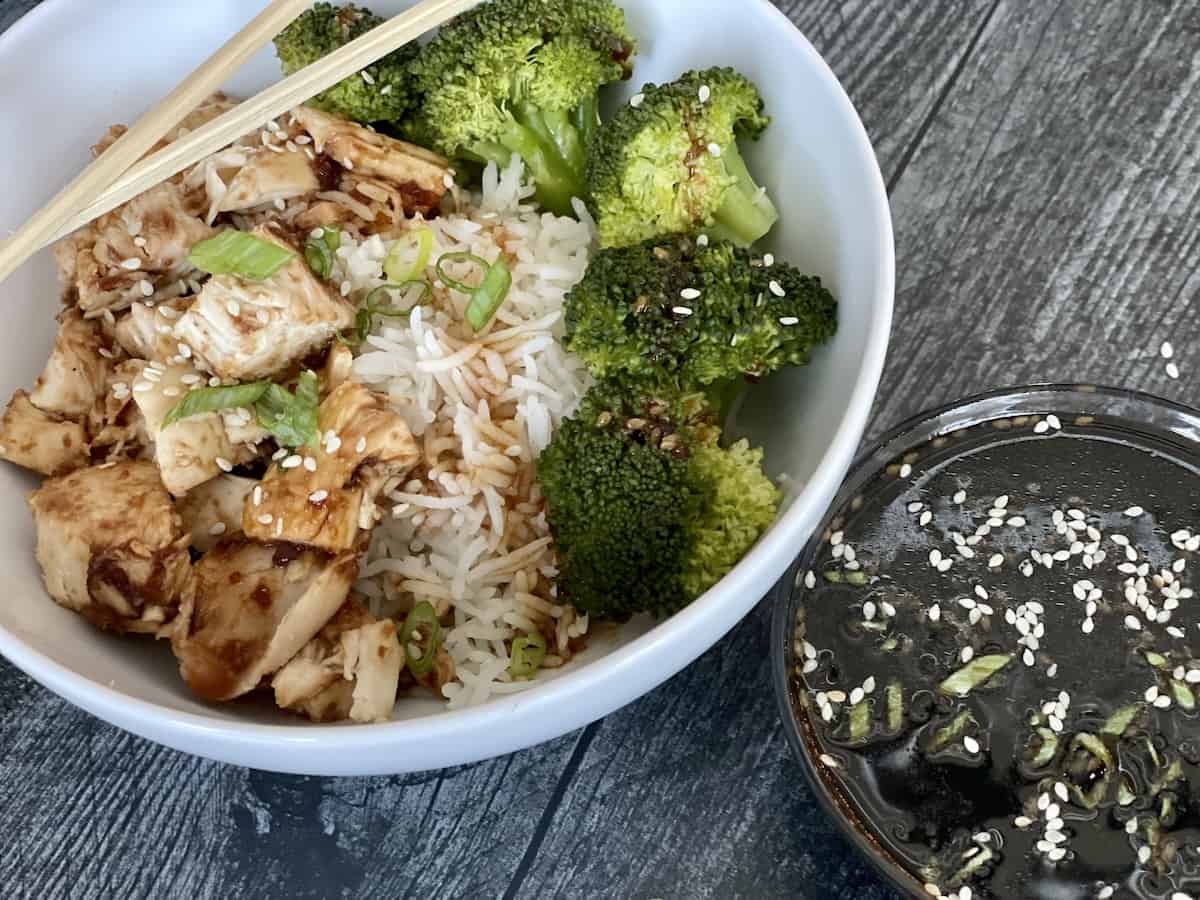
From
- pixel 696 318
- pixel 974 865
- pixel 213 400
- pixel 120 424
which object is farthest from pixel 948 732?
pixel 120 424

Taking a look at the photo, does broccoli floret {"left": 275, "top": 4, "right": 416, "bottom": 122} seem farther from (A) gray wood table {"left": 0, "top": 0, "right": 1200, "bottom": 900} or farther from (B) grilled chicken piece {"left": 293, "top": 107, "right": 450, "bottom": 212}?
(A) gray wood table {"left": 0, "top": 0, "right": 1200, "bottom": 900}

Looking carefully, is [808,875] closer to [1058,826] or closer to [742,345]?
[1058,826]

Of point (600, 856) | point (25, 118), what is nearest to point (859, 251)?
point (600, 856)

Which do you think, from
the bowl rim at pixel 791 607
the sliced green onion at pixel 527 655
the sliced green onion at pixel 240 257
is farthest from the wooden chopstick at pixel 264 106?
the bowl rim at pixel 791 607

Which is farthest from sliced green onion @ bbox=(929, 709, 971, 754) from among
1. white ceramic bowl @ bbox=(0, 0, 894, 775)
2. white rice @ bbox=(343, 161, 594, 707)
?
white rice @ bbox=(343, 161, 594, 707)

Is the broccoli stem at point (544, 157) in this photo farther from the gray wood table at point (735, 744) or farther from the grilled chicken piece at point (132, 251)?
the gray wood table at point (735, 744)

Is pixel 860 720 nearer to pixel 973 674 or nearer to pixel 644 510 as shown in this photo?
pixel 973 674
